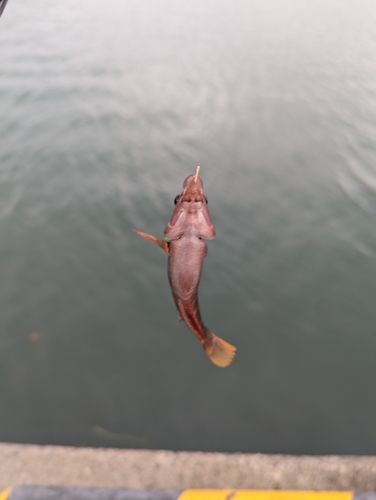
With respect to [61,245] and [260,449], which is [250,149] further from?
[260,449]

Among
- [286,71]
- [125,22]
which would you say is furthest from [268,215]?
[125,22]

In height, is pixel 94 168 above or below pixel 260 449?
above

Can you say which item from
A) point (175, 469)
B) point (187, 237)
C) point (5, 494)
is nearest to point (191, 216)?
point (187, 237)

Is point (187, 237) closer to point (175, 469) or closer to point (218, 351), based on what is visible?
point (218, 351)

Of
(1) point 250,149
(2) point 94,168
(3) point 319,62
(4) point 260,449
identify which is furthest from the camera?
(3) point 319,62

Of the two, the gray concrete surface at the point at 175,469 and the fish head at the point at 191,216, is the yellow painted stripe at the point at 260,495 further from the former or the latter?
the fish head at the point at 191,216

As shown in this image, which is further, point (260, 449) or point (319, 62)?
point (319, 62)
